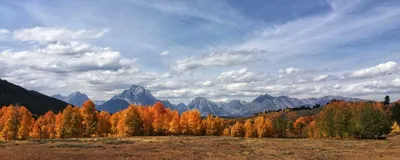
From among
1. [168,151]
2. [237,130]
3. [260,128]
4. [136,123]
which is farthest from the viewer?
[237,130]

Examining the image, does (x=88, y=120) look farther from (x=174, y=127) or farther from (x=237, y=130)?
(x=237, y=130)

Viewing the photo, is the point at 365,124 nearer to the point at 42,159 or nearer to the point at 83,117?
the point at 83,117

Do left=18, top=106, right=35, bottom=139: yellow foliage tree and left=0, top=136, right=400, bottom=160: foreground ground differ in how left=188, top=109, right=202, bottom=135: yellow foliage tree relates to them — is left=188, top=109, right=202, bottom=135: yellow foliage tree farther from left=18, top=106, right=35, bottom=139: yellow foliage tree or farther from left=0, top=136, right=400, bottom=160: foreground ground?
left=0, top=136, right=400, bottom=160: foreground ground

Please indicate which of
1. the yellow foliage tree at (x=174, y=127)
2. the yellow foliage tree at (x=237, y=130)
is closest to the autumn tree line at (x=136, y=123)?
the yellow foliage tree at (x=174, y=127)

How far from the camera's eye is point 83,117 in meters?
106

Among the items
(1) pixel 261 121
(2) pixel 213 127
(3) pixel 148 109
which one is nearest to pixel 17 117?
(3) pixel 148 109

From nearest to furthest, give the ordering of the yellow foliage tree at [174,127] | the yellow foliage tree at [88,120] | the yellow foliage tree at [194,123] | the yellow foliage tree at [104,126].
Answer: the yellow foliage tree at [88,120] → the yellow foliage tree at [104,126] → the yellow foliage tree at [174,127] → the yellow foliage tree at [194,123]

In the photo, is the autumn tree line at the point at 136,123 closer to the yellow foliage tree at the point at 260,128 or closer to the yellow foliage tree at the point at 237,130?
the yellow foliage tree at the point at 237,130

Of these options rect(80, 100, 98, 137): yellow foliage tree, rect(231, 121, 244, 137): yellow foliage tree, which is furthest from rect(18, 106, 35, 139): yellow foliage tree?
rect(231, 121, 244, 137): yellow foliage tree

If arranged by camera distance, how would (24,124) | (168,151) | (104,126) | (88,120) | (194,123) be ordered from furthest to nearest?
(194,123)
(104,126)
(24,124)
(88,120)
(168,151)

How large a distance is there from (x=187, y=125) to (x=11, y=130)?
59.7 metres

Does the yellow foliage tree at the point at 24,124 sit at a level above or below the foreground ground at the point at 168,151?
above

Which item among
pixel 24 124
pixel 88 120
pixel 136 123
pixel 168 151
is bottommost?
pixel 168 151

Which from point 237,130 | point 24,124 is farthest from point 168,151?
point 237,130
